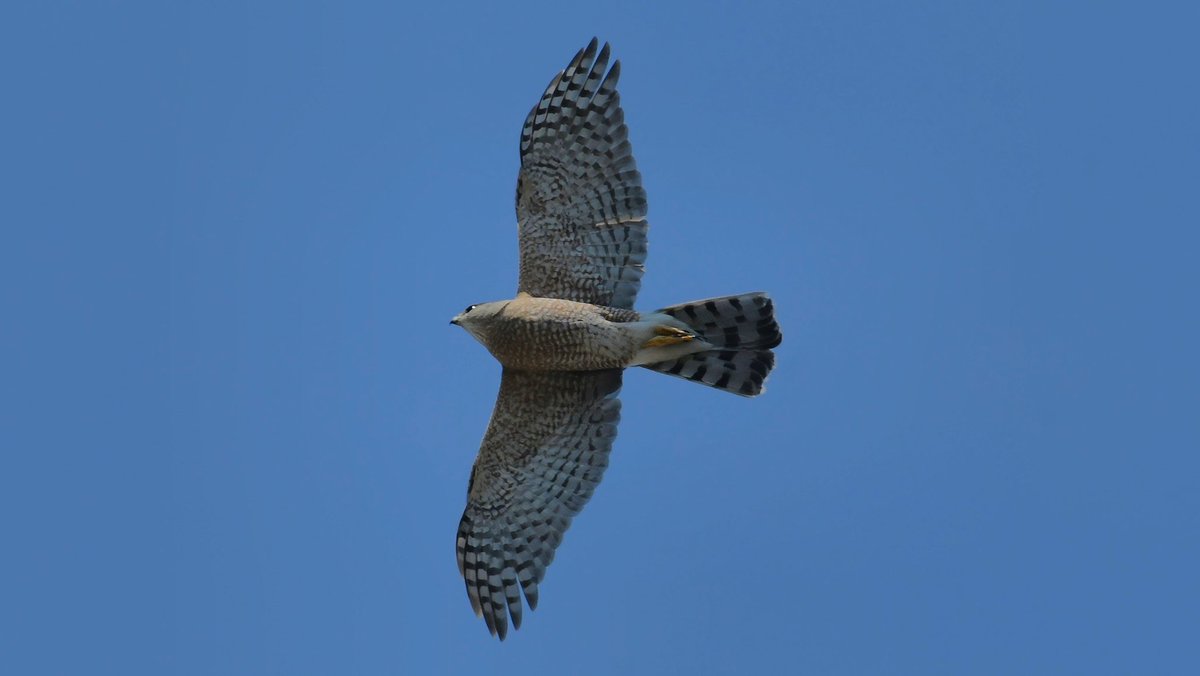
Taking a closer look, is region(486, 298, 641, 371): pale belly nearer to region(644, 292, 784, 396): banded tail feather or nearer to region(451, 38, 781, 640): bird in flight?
region(451, 38, 781, 640): bird in flight

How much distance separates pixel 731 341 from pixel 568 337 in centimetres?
116

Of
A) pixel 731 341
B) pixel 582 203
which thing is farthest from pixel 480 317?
pixel 731 341

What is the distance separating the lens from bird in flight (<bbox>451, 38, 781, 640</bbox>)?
36.6 feet

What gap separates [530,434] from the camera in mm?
11531

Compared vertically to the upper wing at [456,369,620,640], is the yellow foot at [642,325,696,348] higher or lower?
higher

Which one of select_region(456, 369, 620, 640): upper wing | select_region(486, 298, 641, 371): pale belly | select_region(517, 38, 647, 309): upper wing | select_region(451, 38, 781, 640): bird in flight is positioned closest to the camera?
select_region(486, 298, 641, 371): pale belly

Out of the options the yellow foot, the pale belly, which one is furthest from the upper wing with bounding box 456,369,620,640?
the yellow foot

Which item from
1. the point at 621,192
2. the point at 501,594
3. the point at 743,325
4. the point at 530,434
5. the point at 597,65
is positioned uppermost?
the point at 597,65

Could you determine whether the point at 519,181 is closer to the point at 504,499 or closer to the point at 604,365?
the point at 604,365

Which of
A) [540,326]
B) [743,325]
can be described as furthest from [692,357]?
[540,326]

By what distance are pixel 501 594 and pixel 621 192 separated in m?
3.01

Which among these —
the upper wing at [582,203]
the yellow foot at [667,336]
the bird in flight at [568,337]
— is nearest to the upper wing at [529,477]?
the bird in flight at [568,337]

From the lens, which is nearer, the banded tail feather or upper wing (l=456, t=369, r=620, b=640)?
the banded tail feather

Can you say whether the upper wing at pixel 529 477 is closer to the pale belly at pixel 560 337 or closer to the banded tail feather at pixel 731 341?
the pale belly at pixel 560 337
